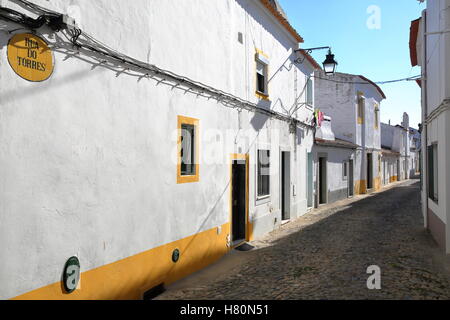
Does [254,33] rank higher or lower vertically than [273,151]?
higher

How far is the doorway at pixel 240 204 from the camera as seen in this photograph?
9.19 meters

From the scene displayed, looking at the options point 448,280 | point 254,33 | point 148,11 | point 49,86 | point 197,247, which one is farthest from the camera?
point 254,33

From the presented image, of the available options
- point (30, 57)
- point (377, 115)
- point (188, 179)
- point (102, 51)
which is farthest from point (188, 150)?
point (377, 115)

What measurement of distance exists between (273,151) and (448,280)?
616 cm

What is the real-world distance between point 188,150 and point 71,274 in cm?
329

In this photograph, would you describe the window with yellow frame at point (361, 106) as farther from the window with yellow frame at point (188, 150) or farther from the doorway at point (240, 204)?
the window with yellow frame at point (188, 150)

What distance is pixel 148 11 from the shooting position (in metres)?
5.69

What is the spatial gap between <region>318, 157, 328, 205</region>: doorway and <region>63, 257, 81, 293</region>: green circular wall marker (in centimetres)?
1534

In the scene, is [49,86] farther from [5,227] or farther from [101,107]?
[5,227]

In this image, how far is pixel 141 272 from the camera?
17.6 feet

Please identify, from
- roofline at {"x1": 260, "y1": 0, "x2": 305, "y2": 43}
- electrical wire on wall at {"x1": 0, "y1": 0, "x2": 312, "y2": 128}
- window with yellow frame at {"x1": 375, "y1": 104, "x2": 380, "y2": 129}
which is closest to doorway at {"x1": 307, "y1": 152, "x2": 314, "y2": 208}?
roofline at {"x1": 260, "y1": 0, "x2": 305, "y2": 43}

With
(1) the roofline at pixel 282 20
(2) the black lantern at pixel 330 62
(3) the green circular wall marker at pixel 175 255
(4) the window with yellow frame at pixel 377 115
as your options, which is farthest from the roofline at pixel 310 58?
(4) the window with yellow frame at pixel 377 115

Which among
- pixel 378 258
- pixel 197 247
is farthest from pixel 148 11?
pixel 378 258

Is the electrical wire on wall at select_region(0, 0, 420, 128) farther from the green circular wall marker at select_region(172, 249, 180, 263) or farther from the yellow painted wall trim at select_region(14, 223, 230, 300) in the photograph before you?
the green circular wall marker at select_region(172, 249, 180, 263)
